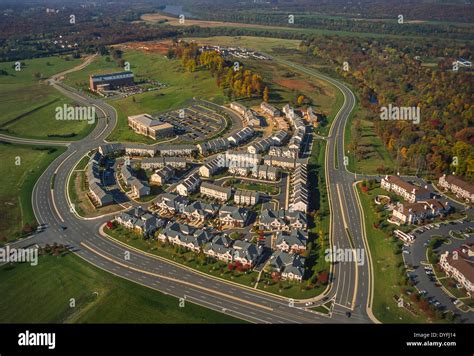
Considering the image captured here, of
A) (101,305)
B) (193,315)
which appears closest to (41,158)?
(101,305)

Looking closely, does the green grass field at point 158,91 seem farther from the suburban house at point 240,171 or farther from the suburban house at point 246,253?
the suburban house at point 246,253

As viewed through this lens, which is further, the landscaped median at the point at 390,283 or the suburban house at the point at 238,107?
the suburban house at the point at 238,107

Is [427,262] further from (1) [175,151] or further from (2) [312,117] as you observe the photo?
(2) [312,117]

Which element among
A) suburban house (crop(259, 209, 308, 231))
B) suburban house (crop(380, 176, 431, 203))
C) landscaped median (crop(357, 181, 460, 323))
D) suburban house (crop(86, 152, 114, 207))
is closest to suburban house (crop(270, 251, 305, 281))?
suburban house (crop(259, 209, 308, 231))

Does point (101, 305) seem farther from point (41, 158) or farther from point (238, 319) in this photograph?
point (41, 158)

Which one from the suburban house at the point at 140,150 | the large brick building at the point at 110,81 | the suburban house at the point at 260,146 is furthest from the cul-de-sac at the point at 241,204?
the large brick building at the point at 110,81
